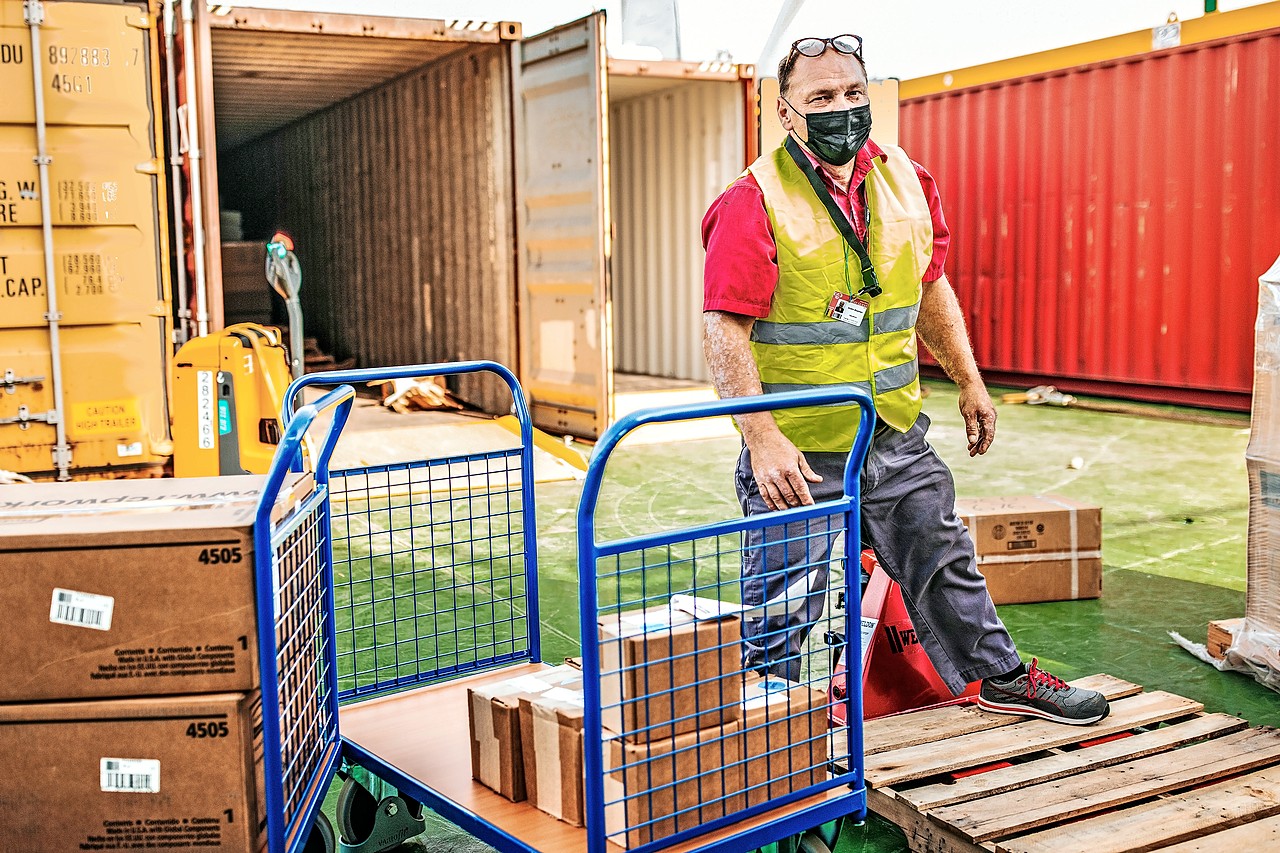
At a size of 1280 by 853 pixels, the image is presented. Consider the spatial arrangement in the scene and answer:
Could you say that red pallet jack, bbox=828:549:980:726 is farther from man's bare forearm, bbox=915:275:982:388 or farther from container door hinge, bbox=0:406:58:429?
container door hinge, bbox=0:406:58:429

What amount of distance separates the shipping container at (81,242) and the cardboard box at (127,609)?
5.72 metres

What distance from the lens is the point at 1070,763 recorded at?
3326 millimetres

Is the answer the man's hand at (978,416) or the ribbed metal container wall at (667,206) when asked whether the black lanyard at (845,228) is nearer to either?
the man's hand at (978,416)

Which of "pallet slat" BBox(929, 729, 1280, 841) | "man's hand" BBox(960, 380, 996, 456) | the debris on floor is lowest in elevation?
"pallet slat" BBox(929, 729, 1280, 841)

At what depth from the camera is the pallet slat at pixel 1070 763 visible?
3143 millimetres

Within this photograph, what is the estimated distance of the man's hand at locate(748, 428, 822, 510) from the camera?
3033 mm

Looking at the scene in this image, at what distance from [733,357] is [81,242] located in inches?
221

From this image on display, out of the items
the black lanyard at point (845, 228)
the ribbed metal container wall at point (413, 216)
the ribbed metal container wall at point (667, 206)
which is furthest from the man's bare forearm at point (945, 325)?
the ribbed metal container wall at point (667, 206)

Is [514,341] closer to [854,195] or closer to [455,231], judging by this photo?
[455,231]

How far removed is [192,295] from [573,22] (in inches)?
130

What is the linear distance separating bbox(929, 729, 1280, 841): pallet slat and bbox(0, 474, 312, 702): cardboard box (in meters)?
1.74

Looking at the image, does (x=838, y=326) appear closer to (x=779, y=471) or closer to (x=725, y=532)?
(x=779, y=471)

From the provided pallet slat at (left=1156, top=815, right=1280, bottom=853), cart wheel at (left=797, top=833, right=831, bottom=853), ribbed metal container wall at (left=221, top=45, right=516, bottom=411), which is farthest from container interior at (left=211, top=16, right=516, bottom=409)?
pallet slat at (left=1156, top=815, right=1280, bottom=853)

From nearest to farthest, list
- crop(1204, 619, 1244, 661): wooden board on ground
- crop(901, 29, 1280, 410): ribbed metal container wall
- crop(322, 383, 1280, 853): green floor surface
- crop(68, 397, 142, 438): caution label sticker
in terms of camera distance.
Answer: crop(1204, 619, 1244, 661): wooden board on ground
crop(322, 383, 1280, 853): green floor surface
crop(68, 397, 142, 438): caution label sticker
crop(901, 29, 1280, 410): ribbed metal container wall
